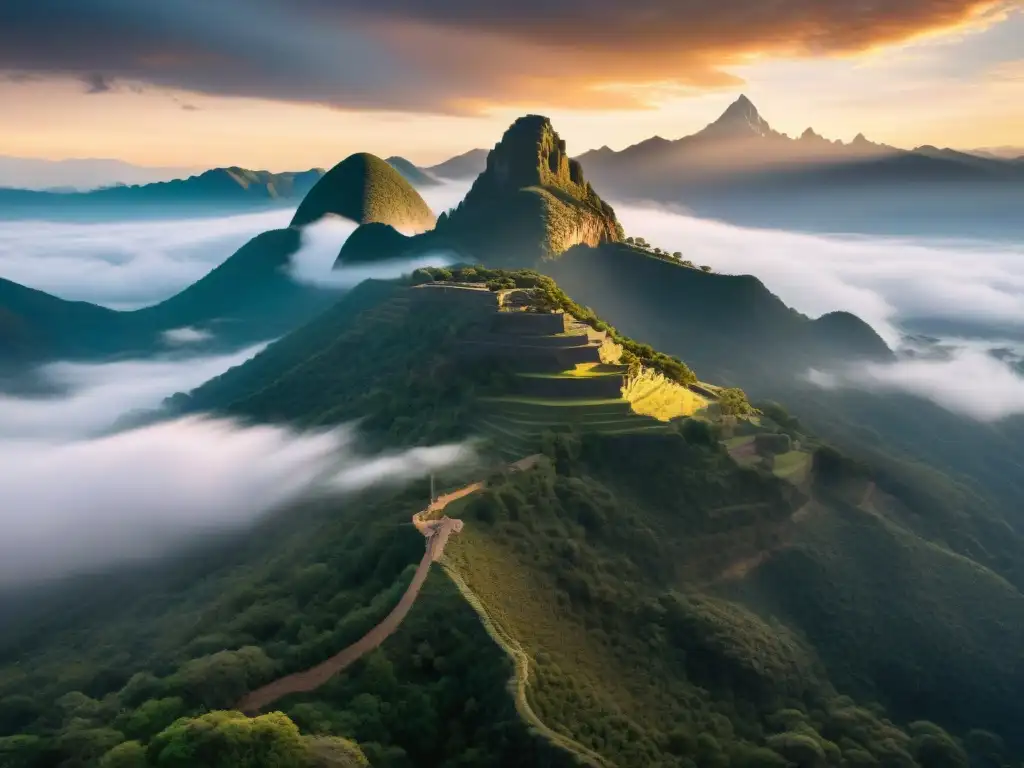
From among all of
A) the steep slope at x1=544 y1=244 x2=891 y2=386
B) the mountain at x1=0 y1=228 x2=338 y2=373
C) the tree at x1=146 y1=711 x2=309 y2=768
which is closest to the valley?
the tree at x1=146 y1=711 x2=309 y2=768

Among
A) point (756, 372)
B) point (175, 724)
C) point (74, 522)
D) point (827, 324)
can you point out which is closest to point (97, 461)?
point (74, 522)

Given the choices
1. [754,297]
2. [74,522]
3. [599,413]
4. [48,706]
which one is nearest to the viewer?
[48,706]

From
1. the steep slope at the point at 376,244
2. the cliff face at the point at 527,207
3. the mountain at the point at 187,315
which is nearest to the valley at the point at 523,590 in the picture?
the cliff face at the point at 527,207

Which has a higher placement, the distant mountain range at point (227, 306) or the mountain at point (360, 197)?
the mountain at point (360, 197)

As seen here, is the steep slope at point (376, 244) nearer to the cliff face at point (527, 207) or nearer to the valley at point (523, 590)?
the cliff face at point (527, 207)

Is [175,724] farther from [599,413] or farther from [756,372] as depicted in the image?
[756,372]

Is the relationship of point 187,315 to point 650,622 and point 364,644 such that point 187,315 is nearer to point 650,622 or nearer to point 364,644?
point 650,622

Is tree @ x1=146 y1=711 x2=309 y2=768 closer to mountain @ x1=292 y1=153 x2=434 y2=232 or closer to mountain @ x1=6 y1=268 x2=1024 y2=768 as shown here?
mountain @ x1=6 y1=268 x2=1024 y2=768
